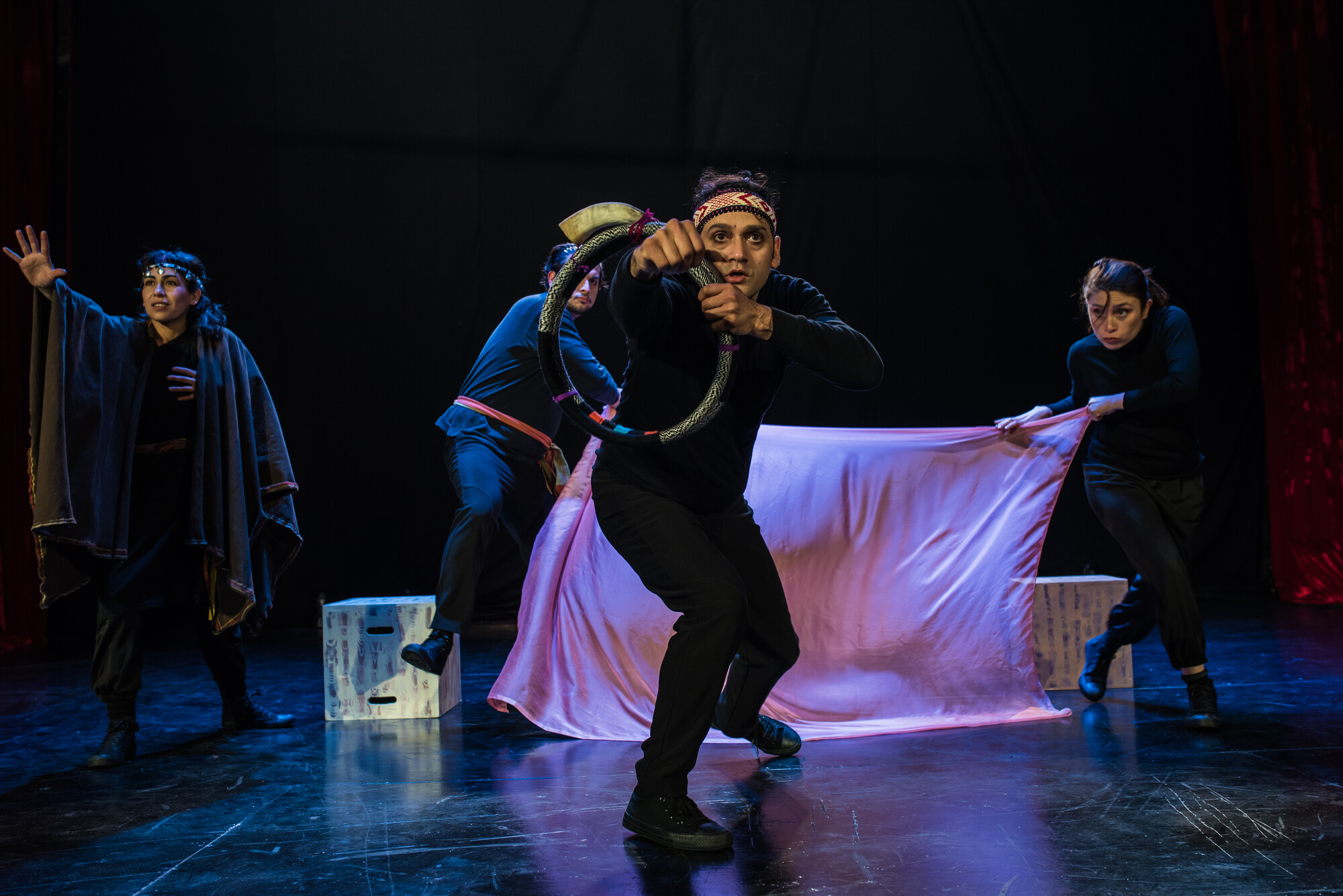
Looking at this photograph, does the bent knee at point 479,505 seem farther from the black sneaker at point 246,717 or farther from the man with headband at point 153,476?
the black sneaker at point 246,717

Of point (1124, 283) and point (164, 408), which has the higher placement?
point (1124, 283)

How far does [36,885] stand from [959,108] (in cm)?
661

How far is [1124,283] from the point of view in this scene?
140 inches

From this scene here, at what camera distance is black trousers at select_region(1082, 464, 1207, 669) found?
10.8ft

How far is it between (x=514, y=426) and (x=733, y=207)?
6.37 feet

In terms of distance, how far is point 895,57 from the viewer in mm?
6711

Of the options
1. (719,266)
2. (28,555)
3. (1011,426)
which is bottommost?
(28,555)

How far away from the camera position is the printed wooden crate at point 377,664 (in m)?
3.82

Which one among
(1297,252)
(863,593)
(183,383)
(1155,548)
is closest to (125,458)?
(183,383)

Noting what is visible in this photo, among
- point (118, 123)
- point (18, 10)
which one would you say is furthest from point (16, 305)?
point (18, 10)

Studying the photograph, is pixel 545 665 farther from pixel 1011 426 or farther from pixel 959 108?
pixel 959 108

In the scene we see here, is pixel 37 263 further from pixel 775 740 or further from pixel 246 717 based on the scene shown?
pixel 775 740

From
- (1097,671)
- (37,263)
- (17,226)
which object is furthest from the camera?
(17,226)

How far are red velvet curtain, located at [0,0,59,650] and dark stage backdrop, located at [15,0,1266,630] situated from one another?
224 millimetres
